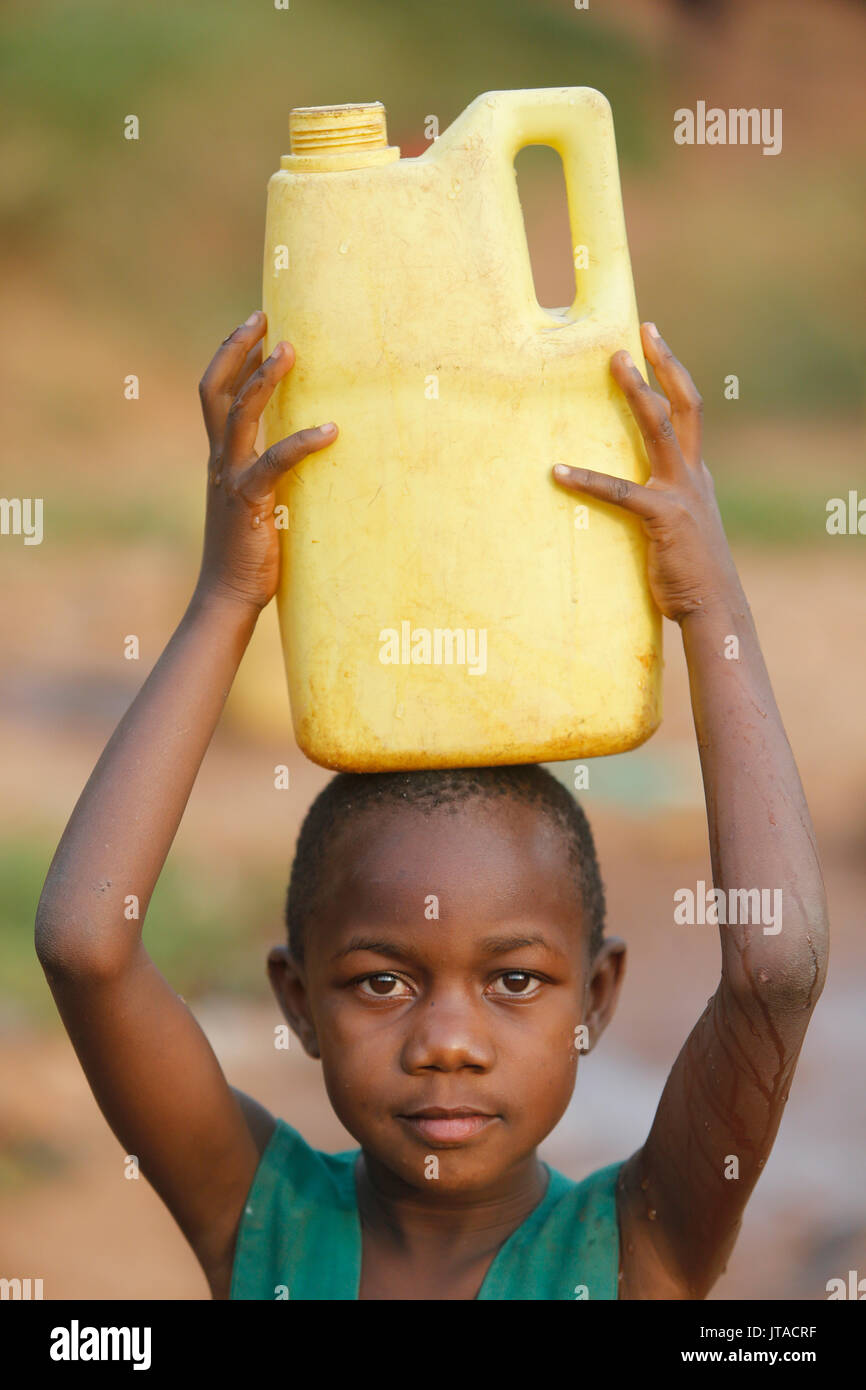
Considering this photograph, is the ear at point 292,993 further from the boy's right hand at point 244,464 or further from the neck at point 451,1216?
the boy's right hand at point 244,464

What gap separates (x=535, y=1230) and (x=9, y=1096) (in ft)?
8.54

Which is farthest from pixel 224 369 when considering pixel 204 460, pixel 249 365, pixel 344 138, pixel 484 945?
pixel 204 460

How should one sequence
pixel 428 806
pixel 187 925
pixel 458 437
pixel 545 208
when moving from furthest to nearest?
pixel 545 208 < pixel 187 925 < pixel 428 806 < pixel 458 437

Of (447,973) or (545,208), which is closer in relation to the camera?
(447,973)

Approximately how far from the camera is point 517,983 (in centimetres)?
176

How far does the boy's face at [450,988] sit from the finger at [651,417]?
1.40 ft

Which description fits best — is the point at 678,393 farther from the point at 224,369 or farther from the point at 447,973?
the point at 447,973

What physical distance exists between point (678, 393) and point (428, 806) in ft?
1.71

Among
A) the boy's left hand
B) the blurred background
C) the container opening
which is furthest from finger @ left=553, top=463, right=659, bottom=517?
the container opening

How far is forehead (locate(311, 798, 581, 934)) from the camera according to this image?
Answer: 1732 millimetres

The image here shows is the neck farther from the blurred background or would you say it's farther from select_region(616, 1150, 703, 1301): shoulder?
the blurred background

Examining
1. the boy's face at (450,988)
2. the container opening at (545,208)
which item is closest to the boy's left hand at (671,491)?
the boy's face at (450,988)

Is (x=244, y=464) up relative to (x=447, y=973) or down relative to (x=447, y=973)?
up

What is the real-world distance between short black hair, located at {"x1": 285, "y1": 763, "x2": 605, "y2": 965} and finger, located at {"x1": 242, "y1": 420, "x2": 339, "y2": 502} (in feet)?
1.24
